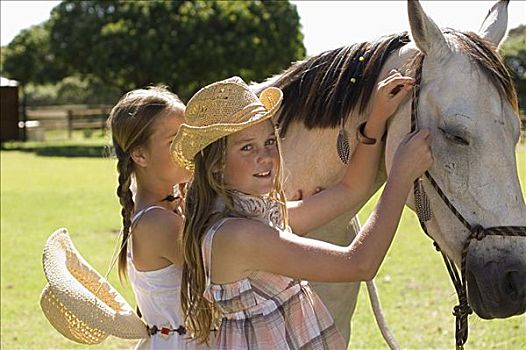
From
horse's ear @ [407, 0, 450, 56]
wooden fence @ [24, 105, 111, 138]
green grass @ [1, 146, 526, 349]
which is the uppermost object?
horse's ear @ [407, 0, 450, 56]

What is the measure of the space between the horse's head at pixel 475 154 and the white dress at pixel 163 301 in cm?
81

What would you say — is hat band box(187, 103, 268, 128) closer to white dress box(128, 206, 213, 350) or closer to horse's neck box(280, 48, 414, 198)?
white dress box(128, 206, 213, 350)

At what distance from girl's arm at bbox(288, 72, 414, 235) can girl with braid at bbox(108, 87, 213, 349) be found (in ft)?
1.37

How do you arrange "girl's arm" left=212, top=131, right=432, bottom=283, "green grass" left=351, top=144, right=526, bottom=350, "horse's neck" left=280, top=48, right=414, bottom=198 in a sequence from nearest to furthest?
1. "girl's arm" left=212, top=131, right=432, bottom=283
2. "horse's neck" left=280, top=48, right=414, bottom=198
3. "green grass" left=351, top=144, right=526, bottom=350

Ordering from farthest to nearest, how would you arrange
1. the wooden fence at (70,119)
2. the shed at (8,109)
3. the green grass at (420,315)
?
the wooden fence at (70,119) < the green grass at (420,315) < the shed at (8,109)

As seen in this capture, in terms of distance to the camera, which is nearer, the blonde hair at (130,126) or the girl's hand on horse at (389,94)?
the girl's hand on horse at (389,94)

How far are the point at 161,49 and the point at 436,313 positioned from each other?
23538 mm

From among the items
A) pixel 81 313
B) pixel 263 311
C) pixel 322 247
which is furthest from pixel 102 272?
pixel 322 247

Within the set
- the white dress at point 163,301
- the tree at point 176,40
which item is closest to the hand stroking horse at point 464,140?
the white dress at point 163,301

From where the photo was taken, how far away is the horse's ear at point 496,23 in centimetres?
269

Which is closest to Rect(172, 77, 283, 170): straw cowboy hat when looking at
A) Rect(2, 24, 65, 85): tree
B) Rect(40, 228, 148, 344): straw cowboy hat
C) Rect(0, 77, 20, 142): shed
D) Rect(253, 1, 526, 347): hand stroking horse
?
Rect(253, 1, 526, 347): hand stroking horse

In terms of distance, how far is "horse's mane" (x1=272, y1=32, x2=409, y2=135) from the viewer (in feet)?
8.91

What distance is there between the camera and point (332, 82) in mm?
2801

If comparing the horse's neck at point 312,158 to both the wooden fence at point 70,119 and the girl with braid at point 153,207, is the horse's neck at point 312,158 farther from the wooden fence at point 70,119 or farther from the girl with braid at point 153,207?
the wooden fence at point 70,119
